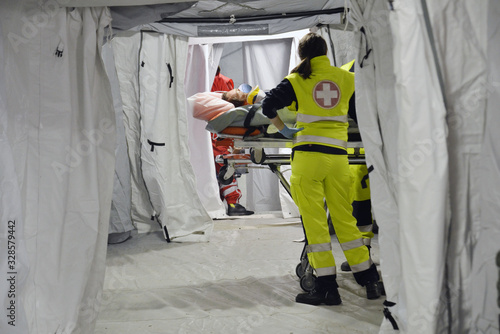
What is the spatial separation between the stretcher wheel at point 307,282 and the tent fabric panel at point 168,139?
1.69 metres

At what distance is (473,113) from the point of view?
143cm

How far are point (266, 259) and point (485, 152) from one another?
2315 millimetres

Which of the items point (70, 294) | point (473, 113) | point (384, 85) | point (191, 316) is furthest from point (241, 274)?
point (473, 113)

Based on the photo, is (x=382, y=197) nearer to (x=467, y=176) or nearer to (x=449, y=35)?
(x=467, y=176)

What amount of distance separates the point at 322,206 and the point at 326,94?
606mm

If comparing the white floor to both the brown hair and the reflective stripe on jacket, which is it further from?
the brown hair

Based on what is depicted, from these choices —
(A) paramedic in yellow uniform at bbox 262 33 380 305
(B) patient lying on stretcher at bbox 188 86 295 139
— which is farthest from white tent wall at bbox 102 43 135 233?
(A) paramedic in yellow uniform at bbox 262 33 380 305

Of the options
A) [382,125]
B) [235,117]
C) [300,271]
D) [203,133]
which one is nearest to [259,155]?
[235,117]

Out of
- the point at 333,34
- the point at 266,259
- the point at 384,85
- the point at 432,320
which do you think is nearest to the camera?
the point at 432,320

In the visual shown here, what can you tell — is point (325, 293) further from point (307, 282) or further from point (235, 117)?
point (235, 117)

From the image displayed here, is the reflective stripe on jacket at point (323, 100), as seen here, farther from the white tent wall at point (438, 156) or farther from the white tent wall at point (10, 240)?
the white tent wall at point (10, 240)

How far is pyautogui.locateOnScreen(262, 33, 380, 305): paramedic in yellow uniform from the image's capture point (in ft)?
8.24

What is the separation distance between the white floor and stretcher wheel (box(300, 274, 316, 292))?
87mm

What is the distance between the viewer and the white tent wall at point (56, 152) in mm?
1800
